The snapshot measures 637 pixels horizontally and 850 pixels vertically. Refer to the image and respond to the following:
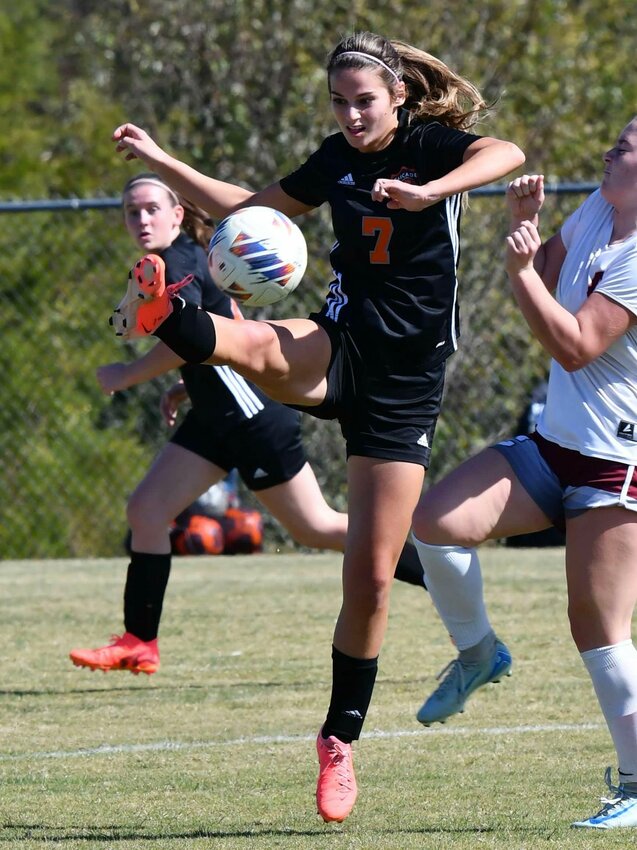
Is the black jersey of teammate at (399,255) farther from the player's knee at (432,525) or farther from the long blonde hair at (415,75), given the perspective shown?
the player's knee at (432,525)

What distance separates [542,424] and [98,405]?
775 cm

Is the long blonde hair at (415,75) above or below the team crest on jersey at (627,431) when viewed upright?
above

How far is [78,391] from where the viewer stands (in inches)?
442

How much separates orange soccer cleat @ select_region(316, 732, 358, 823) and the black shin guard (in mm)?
1129

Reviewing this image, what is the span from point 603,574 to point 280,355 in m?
1.00

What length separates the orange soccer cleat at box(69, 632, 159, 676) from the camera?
609 centimetres

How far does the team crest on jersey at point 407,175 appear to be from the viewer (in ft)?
13.7

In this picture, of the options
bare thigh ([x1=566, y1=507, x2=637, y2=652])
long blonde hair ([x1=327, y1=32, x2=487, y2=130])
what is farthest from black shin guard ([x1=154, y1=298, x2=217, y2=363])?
bare thigh ([x1=566, y1=507, x2=637, y2=652])

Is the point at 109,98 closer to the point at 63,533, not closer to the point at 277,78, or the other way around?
the point at 277,78

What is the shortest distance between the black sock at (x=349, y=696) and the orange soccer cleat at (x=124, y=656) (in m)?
2.18

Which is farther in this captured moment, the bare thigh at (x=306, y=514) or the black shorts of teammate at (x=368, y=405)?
the bare thigh at (x=306, y=514)

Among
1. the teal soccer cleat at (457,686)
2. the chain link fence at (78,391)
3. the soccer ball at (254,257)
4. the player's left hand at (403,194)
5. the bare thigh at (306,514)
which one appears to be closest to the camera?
the player's left hand at (403,194)

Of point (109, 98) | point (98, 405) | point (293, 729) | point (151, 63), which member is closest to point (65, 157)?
point (109, 98)

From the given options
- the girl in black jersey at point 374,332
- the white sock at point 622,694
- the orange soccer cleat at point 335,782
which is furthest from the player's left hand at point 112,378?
the white sock at point 622,694
